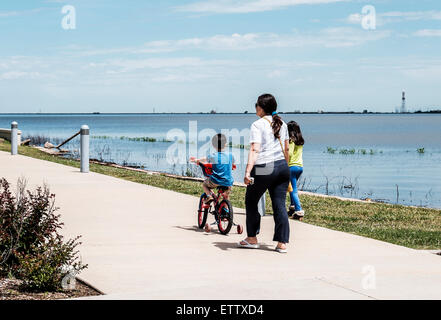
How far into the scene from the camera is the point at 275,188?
7930 millimetres

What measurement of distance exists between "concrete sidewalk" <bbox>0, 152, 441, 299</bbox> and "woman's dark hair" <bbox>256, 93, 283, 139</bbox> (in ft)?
5.05

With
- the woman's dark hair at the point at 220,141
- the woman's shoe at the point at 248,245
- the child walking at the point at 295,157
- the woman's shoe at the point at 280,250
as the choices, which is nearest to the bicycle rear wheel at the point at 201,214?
the woman's dark hair at the point at 220,141

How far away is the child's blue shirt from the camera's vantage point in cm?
912

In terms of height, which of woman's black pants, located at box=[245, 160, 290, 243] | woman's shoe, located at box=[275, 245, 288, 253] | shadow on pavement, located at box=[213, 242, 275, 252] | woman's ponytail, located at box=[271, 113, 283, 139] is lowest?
shadow on pavement, located at box=[213, 242, 275, 252]

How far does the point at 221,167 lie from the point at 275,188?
1.40 m

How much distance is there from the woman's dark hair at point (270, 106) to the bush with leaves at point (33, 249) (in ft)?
8.82

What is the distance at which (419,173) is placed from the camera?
102ft

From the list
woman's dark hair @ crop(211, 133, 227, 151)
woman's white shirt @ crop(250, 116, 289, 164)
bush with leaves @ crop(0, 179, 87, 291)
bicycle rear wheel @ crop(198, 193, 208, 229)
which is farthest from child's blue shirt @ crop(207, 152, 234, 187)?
bush with leaves @ crop(0, 179, 87, 291)

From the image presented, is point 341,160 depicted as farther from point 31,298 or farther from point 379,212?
point 31,298

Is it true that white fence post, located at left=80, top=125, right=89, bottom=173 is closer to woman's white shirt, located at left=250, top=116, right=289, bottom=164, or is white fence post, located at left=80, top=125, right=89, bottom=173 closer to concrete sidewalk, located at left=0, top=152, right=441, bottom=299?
concrete sidewalk, located at left=0, top=152, right=441, bottom=299

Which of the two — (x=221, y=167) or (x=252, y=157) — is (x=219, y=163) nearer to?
(x=221, y=167)

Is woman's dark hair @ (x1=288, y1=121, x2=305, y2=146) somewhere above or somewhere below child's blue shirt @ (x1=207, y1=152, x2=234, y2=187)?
above

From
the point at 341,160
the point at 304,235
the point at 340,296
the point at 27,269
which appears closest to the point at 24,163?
the point at 304,235
